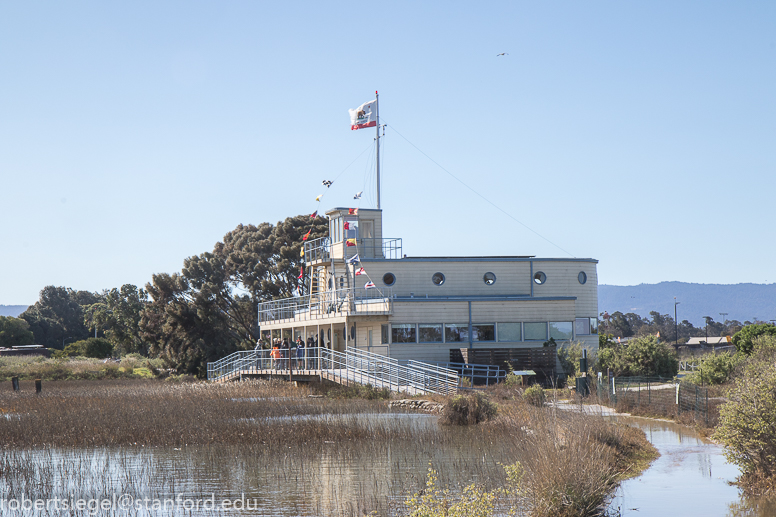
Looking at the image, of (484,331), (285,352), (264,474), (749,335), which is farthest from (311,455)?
(749,335)

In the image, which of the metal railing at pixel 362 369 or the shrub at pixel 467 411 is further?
the metal railing at pixel 362 369

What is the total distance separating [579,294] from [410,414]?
17368 mm

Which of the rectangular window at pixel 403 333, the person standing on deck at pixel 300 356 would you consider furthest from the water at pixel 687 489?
the person standing on deck at pixel 300 356

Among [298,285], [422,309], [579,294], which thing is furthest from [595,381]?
[298,285]

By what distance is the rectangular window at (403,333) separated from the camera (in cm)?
3741

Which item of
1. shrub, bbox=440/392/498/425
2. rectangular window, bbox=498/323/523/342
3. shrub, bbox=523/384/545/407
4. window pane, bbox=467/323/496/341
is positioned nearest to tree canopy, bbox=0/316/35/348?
window pane, bbox=467/323/496/341

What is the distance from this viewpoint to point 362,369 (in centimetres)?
3559

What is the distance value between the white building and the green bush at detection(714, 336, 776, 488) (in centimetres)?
2402

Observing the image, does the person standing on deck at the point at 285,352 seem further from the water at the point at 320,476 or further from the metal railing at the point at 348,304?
the water at the point at 320,476

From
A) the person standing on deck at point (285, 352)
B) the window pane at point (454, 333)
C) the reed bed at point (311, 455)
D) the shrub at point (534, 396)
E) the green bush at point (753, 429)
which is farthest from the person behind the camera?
the person standing on deck at point (285, 352)

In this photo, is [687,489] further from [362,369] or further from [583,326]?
[583,326]

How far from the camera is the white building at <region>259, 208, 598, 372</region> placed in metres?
37.7

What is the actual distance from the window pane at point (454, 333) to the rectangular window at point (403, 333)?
59.7 inches

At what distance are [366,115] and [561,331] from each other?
1558 centimetres
